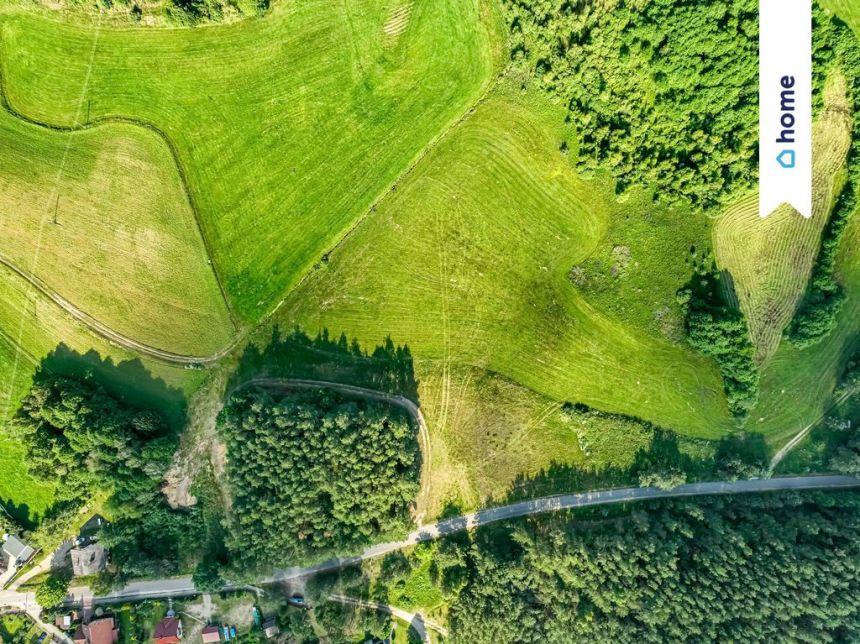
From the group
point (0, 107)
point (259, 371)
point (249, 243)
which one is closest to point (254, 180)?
point (249, 243)

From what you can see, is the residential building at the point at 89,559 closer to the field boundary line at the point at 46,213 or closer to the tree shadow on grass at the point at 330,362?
the field boundary line at the point at 46,213

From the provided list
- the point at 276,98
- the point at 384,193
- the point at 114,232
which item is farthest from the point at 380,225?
the point at 114,232

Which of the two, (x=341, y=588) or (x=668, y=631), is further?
(x=341, y=588)

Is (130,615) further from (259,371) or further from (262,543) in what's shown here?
(259,371)

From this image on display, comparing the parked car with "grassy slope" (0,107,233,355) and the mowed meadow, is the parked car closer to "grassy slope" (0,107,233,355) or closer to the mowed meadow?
the mowed meadow

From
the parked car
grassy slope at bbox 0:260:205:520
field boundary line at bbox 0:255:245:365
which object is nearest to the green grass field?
field boundary line at bbox 0:255:245:365

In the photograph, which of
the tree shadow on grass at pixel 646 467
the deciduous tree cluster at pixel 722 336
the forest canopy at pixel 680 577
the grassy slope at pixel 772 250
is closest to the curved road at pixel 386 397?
the forest canopy at pixel 680 577
